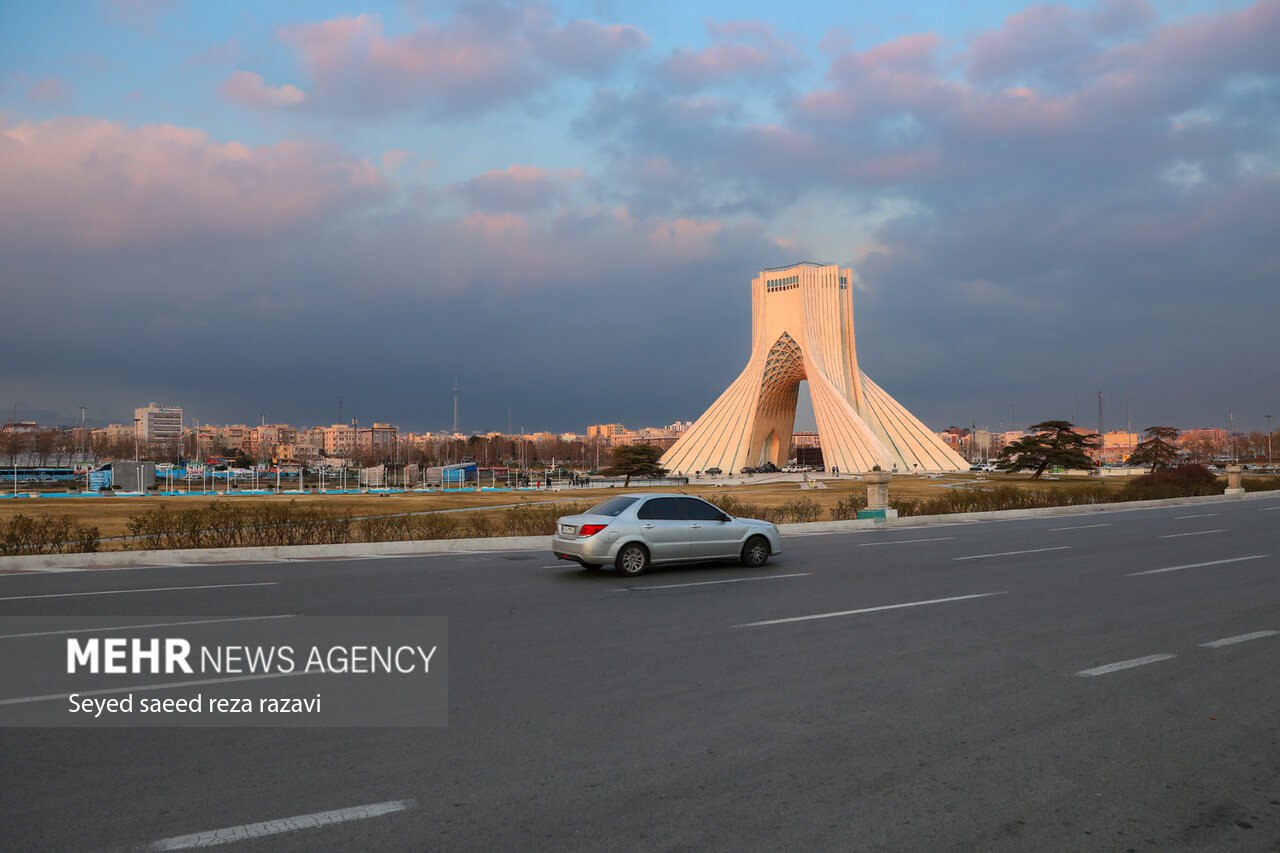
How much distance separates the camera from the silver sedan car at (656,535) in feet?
42.5

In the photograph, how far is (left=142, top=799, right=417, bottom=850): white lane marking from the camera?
149 inches

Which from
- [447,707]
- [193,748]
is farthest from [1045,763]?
[193,748]

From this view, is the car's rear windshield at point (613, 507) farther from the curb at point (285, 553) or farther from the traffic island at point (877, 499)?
the traffic island at point (877, 499)

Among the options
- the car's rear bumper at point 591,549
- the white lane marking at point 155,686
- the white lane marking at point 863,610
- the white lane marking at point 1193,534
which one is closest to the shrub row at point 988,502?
the white lane marking at point 1193,534

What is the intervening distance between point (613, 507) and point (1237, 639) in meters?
8.28

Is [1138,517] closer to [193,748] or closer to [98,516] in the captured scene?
[193,748]

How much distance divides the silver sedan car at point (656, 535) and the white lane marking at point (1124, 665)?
726 centimetres

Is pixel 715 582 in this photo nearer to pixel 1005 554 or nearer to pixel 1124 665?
pixel 1124 665

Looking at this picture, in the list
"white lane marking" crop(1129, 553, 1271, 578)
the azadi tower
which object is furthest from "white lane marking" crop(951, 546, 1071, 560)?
the azadi tower

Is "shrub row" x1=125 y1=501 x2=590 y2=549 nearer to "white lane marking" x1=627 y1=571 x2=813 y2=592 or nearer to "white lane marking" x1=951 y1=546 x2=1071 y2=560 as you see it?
"white lane marking" x1=627 y1=571 x2=813 y2=592

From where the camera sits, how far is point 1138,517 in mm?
26844

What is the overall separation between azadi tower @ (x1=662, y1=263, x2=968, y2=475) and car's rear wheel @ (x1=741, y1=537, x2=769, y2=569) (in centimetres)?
6097

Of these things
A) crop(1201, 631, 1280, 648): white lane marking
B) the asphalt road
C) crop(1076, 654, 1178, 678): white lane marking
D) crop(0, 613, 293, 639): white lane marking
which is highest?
crop(0, 613, 293, 639): white lane marking

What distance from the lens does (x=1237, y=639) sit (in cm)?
808
